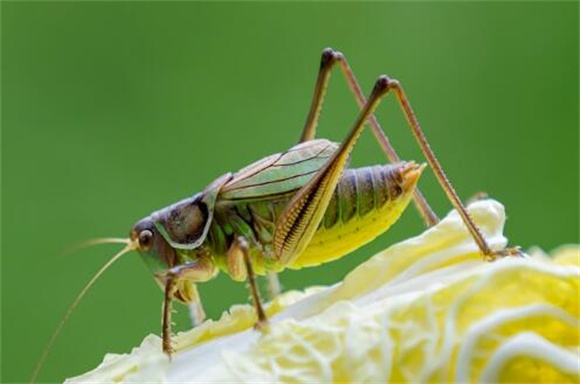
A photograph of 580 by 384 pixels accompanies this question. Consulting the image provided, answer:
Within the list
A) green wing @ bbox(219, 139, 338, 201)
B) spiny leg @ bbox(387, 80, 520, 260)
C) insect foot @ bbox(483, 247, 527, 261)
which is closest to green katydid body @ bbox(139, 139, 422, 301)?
green wing @ bbox(219, 139, 338, 201)

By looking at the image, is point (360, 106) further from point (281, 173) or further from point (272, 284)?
point (272, 284)

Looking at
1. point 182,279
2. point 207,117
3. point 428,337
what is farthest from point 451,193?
point 207,117

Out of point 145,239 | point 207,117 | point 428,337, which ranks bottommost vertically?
point 207,117

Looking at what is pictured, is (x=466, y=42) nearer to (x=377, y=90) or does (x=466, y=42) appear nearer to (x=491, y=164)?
(x=491, y=164)

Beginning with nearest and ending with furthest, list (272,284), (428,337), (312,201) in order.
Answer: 1. (428,337)
2. (312,201)
3. (272,284)

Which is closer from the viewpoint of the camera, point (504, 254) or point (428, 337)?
point (428, 337)

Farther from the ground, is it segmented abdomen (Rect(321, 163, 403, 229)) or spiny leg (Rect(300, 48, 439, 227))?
spiny leg (Rect(300, 48, 439, 227))

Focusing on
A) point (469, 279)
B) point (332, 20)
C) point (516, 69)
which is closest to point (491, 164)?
point (516, 69)

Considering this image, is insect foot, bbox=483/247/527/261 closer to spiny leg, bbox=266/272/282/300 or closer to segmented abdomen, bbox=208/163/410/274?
segmented abdomen, bbox=208/163/410/274
